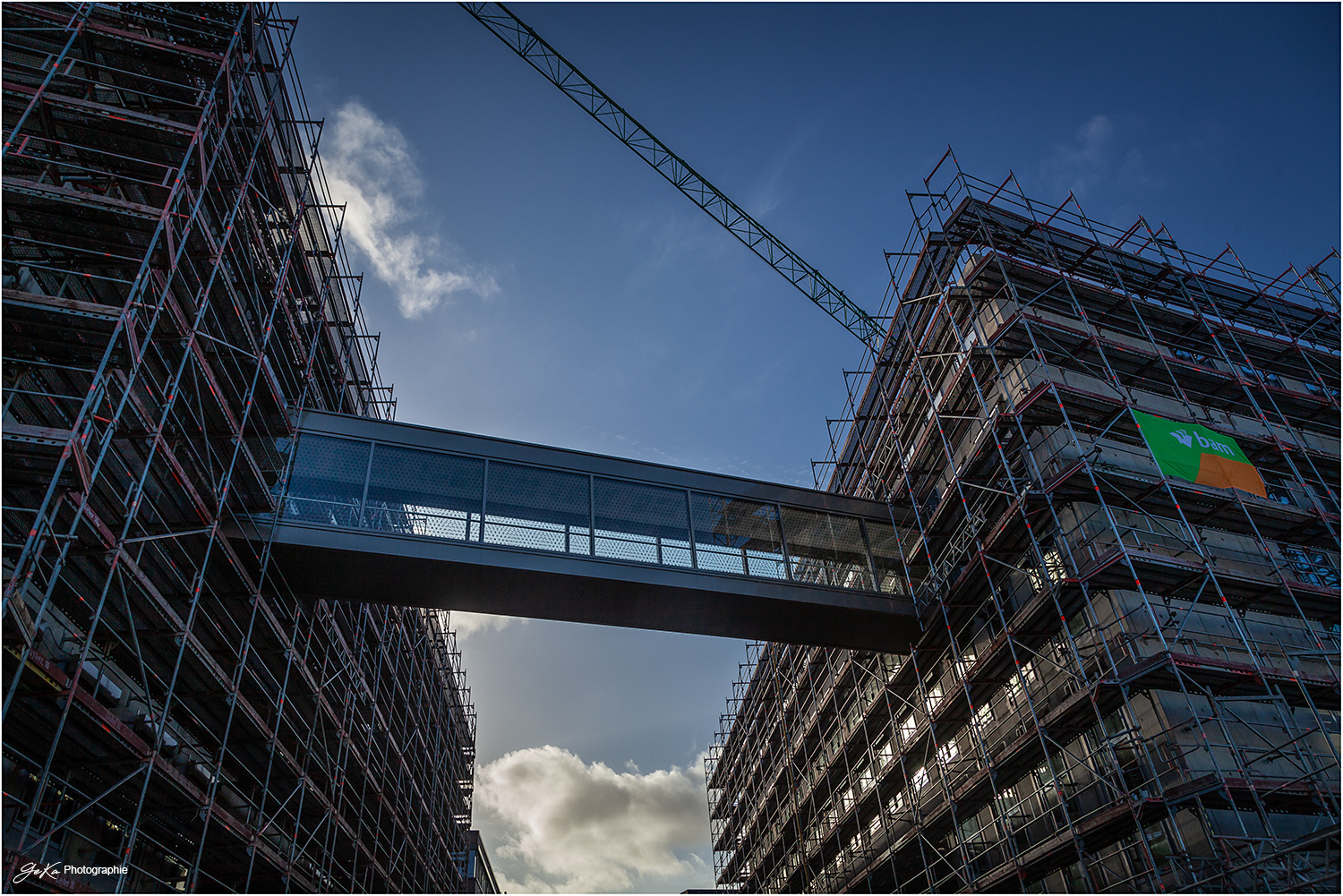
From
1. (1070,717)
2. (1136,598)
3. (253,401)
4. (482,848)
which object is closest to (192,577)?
(253,401)

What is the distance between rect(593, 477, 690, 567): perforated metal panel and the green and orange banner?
9.74 m

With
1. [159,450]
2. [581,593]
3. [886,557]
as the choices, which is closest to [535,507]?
[581,593]

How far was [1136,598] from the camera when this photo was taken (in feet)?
49.6

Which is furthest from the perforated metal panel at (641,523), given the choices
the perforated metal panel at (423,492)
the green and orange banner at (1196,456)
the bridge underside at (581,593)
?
the green and orange banner at (1196,456)

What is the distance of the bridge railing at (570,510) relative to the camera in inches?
666

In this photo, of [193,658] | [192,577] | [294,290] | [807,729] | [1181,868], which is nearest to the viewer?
[1181,868]

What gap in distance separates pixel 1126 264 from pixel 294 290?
2165 cm

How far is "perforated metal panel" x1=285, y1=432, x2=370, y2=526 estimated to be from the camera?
16.3 meters

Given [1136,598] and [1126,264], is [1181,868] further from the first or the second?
[1126,264]

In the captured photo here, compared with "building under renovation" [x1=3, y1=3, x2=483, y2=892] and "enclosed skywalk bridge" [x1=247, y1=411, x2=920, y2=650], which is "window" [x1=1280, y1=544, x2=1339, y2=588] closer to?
"enclosed skywalk bridge" [x1=247, y1=411, x2=920, y2=650]

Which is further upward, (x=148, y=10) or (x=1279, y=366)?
(x=148, y=10)

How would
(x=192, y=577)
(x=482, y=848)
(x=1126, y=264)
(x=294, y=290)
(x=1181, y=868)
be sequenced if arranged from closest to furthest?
(x=1181, y=868)
(x=192, y=577)
(x=294, y=290)
(x=1126, y=264)
(x=482, y=848)

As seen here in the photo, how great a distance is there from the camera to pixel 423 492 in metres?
17.6

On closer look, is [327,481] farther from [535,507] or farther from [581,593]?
[581,593]
